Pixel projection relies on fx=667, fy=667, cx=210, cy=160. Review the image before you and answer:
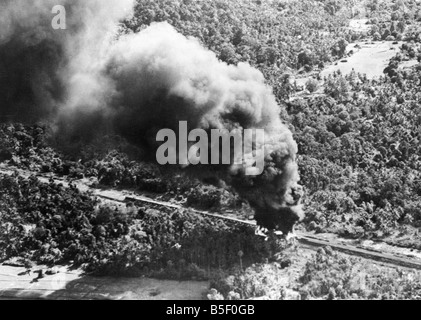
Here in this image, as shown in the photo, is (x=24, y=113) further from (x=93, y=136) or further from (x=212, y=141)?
(x=212, y=141)

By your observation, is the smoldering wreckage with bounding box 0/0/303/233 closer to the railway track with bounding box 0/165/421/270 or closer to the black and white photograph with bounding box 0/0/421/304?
the black and white photograph with bounding box 0/0/421/304

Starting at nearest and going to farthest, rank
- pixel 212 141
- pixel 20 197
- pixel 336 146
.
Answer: pixel 212 141
pixel 20 197
pixel 336 146

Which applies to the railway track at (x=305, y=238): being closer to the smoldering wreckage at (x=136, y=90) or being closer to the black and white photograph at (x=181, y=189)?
the black and white photograph at (x=181, y=189)

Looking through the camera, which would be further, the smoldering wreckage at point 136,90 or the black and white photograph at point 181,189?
the smoldering wreckage at point 136,90

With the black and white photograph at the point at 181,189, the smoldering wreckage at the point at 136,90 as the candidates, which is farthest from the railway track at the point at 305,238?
the smoldering wreckage at the point at 136,90

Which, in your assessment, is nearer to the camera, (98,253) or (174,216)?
(98,253)
